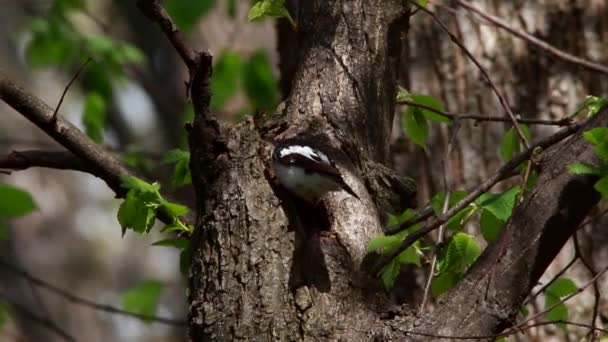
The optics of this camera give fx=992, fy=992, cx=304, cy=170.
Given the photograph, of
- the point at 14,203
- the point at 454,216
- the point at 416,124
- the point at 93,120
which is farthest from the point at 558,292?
the point at 93,120

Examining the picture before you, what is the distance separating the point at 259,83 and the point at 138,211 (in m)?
3.50

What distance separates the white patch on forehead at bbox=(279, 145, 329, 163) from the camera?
224cm

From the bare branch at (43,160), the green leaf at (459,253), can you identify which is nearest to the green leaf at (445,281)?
the green leaf at (459,253)

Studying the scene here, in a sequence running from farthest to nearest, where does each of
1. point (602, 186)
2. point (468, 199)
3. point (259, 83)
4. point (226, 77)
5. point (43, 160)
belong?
point (226, 77) < point (259, 83) < point (43, 160) < point (468, 199) < point (602, 186)

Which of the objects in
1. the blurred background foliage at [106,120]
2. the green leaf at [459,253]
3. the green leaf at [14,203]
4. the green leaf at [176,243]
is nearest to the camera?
the green leaf at [459,253]


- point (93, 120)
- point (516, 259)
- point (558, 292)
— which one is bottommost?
point (516, 259)

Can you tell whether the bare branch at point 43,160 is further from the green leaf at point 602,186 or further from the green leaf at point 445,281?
the green leaf at point 602,186

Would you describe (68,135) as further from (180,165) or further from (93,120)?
(93,120)

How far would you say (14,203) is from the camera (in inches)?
131

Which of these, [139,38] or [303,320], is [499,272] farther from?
[139,38]

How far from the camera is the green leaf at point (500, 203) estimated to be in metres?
2.18

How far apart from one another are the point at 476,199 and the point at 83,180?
8.15m

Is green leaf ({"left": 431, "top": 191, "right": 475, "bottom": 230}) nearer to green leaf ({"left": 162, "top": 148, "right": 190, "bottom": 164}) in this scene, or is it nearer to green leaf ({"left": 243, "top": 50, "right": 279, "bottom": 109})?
green leaf ({"left": 162, "top": 148, "right": 190, "bottom": 164})

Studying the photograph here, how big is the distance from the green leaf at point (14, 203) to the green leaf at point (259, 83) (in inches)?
96.5
